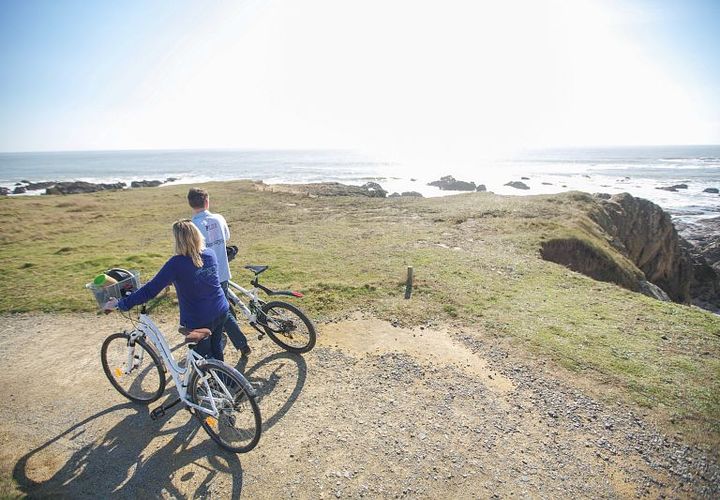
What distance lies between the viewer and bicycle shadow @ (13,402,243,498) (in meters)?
5.12

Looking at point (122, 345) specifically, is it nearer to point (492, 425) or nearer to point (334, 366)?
point (334, 366)

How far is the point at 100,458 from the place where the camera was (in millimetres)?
5645

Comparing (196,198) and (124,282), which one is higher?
(196,198)

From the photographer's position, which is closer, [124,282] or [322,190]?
[124,282]

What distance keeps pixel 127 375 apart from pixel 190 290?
338cm

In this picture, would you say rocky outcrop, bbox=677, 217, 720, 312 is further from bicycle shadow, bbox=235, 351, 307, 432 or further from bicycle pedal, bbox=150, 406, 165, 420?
bicycle pedal, bbox=150, 406, 165, 420

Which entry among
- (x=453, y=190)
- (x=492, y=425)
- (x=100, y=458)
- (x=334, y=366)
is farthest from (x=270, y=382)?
(x=453, y=190)

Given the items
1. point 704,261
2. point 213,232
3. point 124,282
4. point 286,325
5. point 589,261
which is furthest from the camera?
point 704,261

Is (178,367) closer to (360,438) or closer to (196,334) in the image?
(196,334)

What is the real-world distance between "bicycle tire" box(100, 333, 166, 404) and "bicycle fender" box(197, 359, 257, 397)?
1449mm

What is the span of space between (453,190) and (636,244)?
39997 mm

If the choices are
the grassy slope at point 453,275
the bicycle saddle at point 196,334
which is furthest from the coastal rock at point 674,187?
the bicycle saddle at point 196,334

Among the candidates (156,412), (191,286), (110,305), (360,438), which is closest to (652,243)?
(360,438)

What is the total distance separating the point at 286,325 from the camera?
25.9ft
